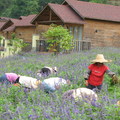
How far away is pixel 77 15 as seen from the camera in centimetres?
2714

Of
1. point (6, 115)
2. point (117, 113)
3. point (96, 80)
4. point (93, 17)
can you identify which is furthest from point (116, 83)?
point (93, 17)

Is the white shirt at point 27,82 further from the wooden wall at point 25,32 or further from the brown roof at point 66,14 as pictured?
the wooden wall at point 25,32

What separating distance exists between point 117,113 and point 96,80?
9.12ft

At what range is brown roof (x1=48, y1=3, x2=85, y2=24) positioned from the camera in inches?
996

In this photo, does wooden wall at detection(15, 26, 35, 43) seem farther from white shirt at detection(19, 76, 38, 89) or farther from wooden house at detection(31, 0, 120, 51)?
white shirt at detection(19, 76, 38, 89)

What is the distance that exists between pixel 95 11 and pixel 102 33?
7.16 feet

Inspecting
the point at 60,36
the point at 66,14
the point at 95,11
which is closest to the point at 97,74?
the point at 60,36

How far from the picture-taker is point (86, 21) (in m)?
26.5

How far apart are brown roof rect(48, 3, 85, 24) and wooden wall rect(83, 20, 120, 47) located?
111 centimetres

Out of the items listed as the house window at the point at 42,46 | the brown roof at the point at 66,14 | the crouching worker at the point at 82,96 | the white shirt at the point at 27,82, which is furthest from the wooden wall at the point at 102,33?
the crouching worker at the point at 82,96

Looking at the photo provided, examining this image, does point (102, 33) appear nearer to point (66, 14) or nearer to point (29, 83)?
point (66, 14)

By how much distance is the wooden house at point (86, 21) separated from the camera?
26.1 m

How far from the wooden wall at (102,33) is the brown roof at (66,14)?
1.11 metres

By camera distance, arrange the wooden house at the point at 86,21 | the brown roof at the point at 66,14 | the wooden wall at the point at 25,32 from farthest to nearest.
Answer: the wooden wall at the point at 25,32 → the wooden house at the point at 86,21 → the brown roof at the point at 66,14
